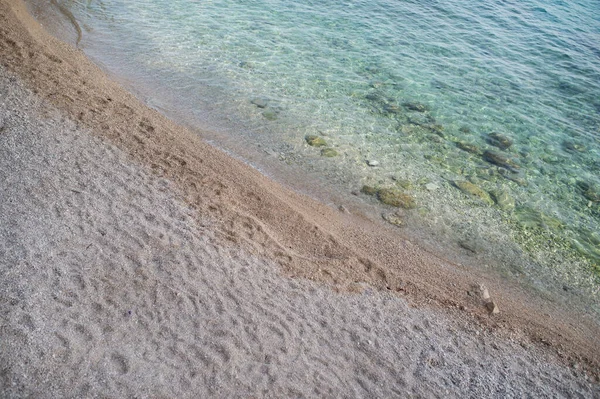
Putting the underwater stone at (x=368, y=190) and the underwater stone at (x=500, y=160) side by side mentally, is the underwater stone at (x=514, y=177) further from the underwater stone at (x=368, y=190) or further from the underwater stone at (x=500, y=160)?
the underwater stone at (x=368, y=190)

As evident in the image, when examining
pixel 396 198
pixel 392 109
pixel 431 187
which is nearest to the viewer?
pixel 396 198

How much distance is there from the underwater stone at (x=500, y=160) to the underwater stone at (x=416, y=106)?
9.07ft

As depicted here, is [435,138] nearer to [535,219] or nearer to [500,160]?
[500,160]

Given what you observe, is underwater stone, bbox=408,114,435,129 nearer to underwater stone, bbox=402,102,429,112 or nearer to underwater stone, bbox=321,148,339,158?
underwater stone, bbox=402,102,429,112

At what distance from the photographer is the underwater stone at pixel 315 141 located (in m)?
12.6

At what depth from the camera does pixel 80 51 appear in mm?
14992

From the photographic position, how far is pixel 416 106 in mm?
15219

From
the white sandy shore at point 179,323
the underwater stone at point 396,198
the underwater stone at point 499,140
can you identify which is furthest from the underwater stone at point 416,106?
the white sandy shore at point 179,323

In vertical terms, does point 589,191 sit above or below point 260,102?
below

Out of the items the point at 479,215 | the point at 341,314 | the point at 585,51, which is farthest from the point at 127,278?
the point at 585,51

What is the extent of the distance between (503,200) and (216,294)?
8.03m

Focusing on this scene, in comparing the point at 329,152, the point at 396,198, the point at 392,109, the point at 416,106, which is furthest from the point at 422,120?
the point at 396,198

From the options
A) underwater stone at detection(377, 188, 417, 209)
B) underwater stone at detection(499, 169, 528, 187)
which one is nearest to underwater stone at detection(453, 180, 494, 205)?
underwater stone at detection(499, 169, 528, 187)

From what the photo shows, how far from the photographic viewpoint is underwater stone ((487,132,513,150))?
13.8 metres
